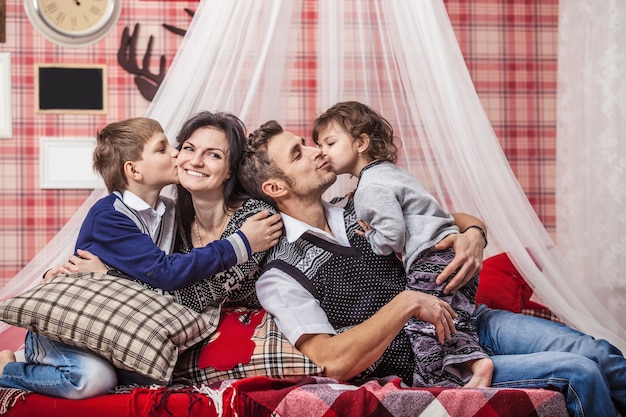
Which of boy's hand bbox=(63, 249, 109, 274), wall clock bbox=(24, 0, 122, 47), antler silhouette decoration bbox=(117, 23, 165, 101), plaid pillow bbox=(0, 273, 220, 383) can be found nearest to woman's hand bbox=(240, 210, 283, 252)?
plaid pillow bbox=(0, 273, 220, 383)

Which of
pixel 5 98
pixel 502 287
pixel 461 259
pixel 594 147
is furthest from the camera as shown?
pixel 5 98

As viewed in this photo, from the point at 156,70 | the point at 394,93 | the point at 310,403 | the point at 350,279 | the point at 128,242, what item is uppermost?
the point at 156,70

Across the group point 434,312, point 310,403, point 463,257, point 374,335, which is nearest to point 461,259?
point 463,257

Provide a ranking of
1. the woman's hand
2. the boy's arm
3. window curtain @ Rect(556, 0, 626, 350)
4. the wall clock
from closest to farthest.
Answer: the boy's arm
the woman's hand
window curtain @ Rect(556, 0, 626, 350)
the wall clock

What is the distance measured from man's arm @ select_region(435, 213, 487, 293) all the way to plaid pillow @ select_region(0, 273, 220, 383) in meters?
0.80

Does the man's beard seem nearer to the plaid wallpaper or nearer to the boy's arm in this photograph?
the boy's arm

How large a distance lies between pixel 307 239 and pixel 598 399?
956mm

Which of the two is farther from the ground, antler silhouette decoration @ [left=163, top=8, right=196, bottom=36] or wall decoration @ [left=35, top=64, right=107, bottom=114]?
antler silhouette decoration @ [left=163, top=8, right=196, bottom=36]

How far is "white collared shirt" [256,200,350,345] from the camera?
2.10m

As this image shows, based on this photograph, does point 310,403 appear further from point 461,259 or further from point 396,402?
point 461,259

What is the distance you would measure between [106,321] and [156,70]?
2.90 meters

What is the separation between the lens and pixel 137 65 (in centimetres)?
461

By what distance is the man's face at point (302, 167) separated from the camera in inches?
95.0

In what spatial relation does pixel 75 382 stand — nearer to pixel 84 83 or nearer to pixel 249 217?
pixel 249 217
